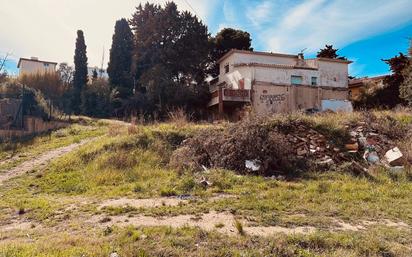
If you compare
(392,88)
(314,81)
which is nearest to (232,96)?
(314,81)

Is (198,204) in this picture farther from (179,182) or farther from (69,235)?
(69,235)

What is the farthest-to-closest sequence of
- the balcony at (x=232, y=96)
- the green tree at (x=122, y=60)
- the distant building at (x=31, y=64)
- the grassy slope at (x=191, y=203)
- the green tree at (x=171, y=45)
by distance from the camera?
1. the distant building at (x=31, y=64)
2. the green tree at (x=122, y=60)
3. the green tree at (x=171, y=45)
4. the balcony at (x=232, y=96)
5. the grassy slope at (x=191, y=203)

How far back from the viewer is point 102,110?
27.1 meters

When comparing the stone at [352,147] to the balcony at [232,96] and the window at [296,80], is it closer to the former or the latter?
the balcony at [232,96]

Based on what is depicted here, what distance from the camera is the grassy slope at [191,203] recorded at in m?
4.20

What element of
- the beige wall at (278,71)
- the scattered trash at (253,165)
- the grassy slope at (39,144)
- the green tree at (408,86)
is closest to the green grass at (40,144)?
the grassy slope at (39,144)

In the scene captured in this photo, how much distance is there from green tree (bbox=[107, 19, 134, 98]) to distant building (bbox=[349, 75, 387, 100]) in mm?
21495

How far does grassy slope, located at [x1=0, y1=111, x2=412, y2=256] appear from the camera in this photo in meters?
4.20

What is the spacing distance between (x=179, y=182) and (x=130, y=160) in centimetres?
301

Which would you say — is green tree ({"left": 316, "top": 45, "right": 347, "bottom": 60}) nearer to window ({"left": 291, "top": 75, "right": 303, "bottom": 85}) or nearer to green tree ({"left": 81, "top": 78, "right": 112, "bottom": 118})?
window ({"left": 291, "top": 75, "right": 303, "bottom": 85})

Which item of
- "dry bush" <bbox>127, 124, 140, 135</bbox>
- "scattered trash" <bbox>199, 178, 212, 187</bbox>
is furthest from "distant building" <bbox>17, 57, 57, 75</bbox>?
"scattered trash" <bbox>199, 178, 212, 187</bbox>

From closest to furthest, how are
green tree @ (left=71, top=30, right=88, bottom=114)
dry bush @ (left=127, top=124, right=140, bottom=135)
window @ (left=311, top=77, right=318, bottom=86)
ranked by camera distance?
dry bush @ (left=127, top=124, right=140, bottom=135) < window @ (left=311, top=77, right=318, bottom=86) < green tree @ (left=71, top=30, right=88, bottom=114)

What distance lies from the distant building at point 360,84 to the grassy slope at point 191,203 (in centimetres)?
1466

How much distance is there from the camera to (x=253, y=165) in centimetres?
962
